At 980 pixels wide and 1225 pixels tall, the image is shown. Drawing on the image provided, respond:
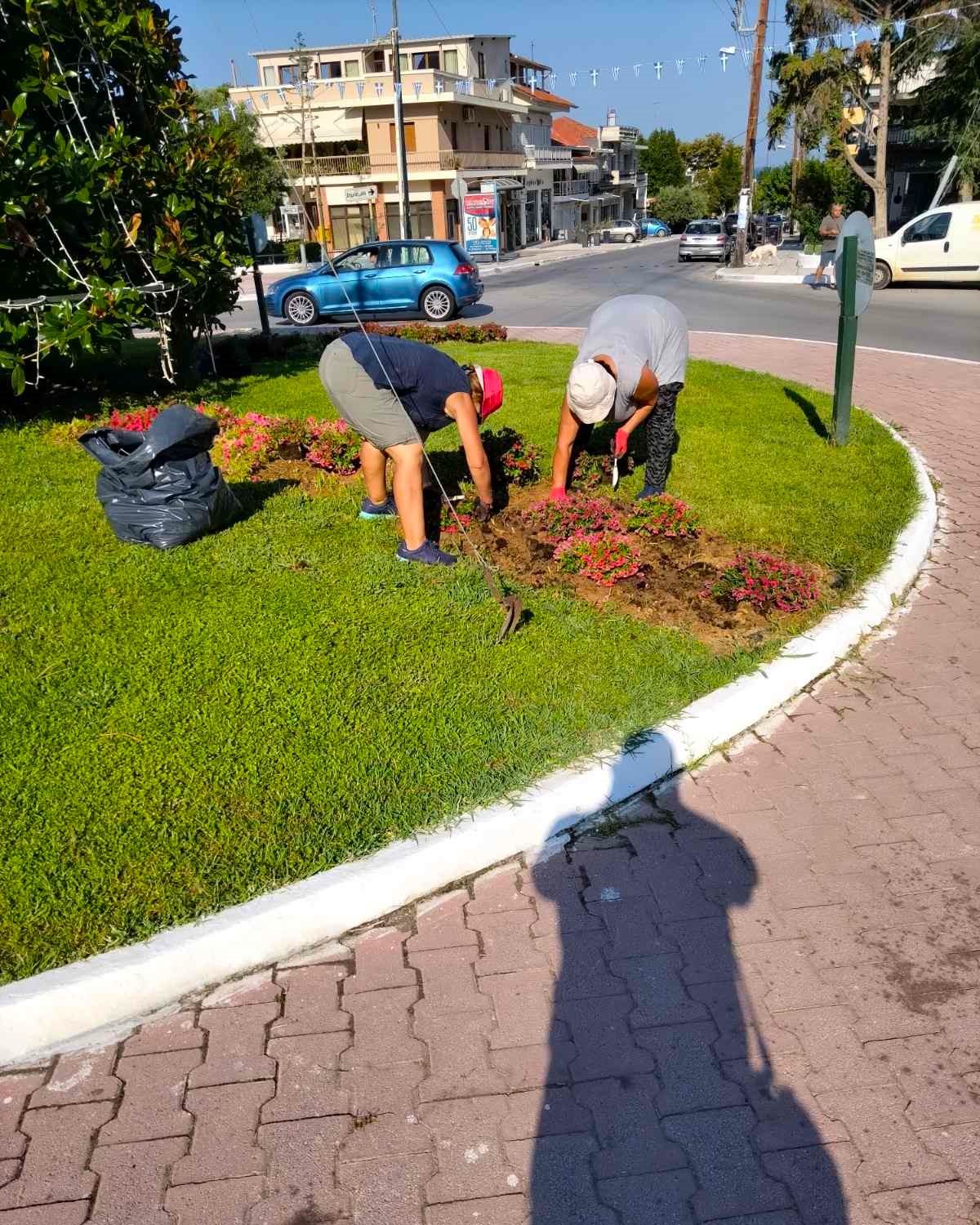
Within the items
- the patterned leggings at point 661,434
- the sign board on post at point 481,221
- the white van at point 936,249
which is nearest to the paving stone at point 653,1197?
the patterned leggings at point 661,434

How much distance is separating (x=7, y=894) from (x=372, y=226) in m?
46.1

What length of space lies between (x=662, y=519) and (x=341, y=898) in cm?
323

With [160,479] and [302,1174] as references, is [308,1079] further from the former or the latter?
[160,479]

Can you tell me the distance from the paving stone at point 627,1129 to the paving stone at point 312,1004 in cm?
73

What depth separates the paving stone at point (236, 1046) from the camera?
2.49m

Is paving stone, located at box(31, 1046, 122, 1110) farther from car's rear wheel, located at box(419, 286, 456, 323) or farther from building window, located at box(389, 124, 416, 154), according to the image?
building window, located at box(389, 124, 416, 154)

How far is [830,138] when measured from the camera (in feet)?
95.8

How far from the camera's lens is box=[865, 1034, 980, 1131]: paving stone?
2.30 metres

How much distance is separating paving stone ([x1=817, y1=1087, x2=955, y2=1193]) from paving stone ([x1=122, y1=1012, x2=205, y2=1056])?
5.62 feet

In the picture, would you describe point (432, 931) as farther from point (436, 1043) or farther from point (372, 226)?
point (372, 226)

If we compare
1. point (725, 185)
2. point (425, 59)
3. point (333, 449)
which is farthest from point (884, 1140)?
point (725, 185)

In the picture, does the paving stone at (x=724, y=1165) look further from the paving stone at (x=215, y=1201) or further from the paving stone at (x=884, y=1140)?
the paving stone at (x=215, y=1201)

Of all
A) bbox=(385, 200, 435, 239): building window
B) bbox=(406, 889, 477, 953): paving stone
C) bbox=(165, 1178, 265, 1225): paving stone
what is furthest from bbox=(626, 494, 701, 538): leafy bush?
bbox=(385, 200, 435, 239): building window

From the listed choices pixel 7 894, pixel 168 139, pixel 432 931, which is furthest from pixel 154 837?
pixel 168 139
